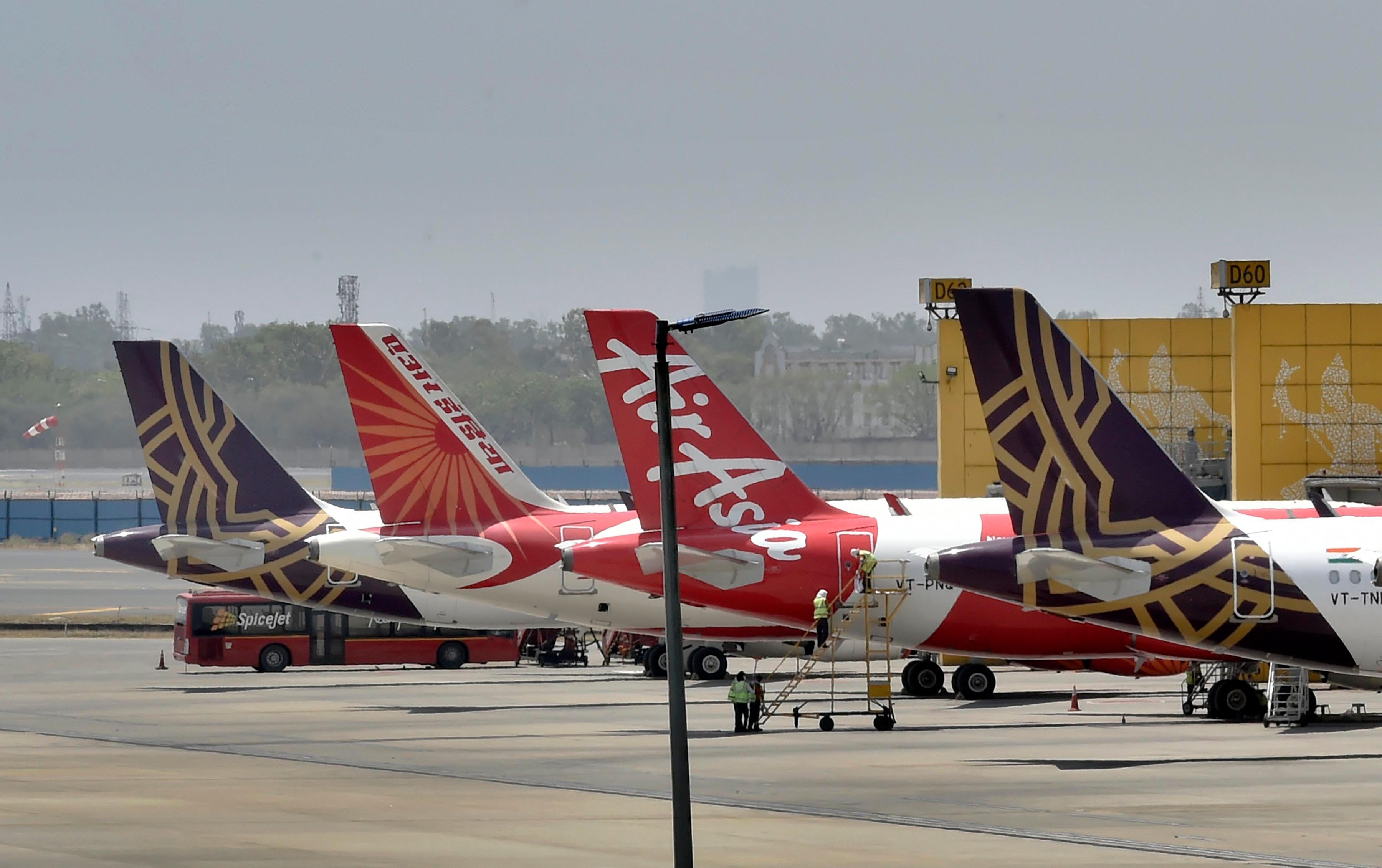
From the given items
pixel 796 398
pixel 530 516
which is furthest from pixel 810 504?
pixel 796 398

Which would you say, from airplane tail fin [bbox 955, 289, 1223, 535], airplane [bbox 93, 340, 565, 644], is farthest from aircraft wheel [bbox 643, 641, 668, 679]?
airplane tail fin [bbox 955, 289, 1223, 535]

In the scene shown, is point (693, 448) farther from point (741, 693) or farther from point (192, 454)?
point (192, 454)

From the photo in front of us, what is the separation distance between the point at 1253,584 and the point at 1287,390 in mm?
34240

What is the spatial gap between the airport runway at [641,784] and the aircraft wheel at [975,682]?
2.61ft

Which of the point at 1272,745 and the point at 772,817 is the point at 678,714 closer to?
the point at 772,817

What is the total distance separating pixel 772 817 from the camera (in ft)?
92.3

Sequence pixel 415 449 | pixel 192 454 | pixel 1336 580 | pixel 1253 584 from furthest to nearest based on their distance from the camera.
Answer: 1. pixel 192 454
2. pixel 415 449
3. pixel 1336 580
4. pixel 1253 584

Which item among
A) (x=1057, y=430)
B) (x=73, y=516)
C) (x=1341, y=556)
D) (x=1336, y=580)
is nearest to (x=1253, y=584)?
(x=1336, y=580)

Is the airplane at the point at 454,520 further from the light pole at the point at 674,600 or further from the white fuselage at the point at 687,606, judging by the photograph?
the light pole at the point at 674,600

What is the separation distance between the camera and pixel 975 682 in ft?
164

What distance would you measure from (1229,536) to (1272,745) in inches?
169

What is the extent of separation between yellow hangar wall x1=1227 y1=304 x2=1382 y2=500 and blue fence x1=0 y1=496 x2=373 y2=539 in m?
89.9

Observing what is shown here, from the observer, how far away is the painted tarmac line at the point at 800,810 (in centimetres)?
2409

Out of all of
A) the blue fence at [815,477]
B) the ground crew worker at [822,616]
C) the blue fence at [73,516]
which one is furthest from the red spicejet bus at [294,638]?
the blue fence at [815,477]
